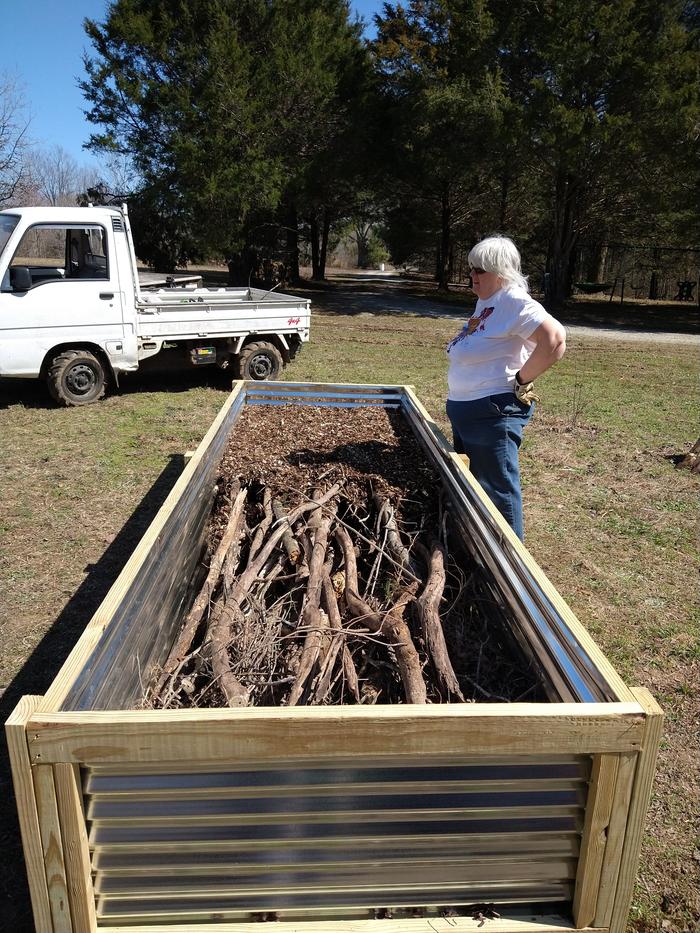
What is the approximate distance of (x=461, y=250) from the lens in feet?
111

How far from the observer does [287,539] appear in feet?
11.7

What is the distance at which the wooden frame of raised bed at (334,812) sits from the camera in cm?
162

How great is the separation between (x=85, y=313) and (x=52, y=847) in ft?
21.3

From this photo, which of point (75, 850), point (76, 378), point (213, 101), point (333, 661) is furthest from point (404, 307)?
point (75, 850)

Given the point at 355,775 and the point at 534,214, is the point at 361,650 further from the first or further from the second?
the point at 534,214

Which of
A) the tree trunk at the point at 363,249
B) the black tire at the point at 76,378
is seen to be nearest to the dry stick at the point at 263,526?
the black tire at the point at 76,378

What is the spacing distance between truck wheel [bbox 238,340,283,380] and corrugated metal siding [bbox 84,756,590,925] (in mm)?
7076

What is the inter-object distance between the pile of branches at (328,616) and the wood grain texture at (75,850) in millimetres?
704

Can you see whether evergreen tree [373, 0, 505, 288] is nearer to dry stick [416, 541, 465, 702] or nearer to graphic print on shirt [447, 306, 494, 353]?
graphic print on shirt [447, 306, 494, 353]

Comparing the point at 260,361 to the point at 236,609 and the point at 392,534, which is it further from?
the point at 236,609

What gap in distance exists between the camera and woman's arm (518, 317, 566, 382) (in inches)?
124

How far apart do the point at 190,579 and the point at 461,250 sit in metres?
33.0

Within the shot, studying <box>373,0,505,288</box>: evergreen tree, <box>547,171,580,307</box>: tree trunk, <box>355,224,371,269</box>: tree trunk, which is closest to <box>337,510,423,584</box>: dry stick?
<box>373,0,505,288</box>: evergreen tree

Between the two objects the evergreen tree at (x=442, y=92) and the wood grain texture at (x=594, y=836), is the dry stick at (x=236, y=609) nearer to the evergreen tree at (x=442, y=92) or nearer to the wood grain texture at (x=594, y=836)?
the wood grain texture at (x=594, y=836)
